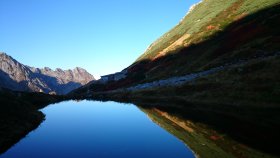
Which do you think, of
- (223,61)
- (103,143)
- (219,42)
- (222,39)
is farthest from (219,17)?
(103,143)

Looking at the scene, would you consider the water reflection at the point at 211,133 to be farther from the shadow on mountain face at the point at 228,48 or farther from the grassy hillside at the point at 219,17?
the grassy hillside at the point at 219,17

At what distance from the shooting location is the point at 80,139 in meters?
38.2

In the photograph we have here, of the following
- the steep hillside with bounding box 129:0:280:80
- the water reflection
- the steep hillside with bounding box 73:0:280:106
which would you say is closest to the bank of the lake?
the water reflection

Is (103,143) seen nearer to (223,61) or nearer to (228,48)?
(223,61)

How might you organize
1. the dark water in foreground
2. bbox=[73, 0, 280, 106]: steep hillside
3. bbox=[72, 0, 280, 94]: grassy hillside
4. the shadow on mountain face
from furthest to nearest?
1. bbox=[72, 0, 280, 94]: grassy hillside
2. the shadow on mountain face
3. bbox=[73, 0, 280, 106]: steep hillside
4. the dark water in foreground

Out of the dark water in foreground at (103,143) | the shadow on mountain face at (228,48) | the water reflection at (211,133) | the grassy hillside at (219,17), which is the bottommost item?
the water reflection at (211,133)

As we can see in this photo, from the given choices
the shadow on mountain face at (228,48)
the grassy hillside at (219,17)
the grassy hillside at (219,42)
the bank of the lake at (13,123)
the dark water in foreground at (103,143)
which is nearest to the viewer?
the dark water in foreground at (103,143)

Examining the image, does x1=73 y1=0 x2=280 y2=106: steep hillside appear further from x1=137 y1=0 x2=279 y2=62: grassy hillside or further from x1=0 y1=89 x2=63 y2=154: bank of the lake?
x1=0 y1=89 x2=63 y2=154: bank of the lake

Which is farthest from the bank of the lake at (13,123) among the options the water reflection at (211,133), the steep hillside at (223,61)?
the steep hillside at (223,61)

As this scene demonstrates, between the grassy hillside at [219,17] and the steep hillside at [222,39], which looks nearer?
the steep hillside at [222,39]

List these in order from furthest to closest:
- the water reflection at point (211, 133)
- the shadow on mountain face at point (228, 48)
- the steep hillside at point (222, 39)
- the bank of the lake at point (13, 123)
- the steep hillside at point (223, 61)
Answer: the steep hillside at point (222, 39), the shadow on mountain face at point (228, 48), the steep hillside at point (223, 61), the bank of the lake at point (13, 123), the water reflection at point (211, 133)

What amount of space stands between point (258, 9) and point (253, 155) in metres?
94.6

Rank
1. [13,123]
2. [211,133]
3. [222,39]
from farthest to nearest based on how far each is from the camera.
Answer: [222,39]
[13,123]
[211,133]

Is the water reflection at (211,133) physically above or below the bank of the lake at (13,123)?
below
